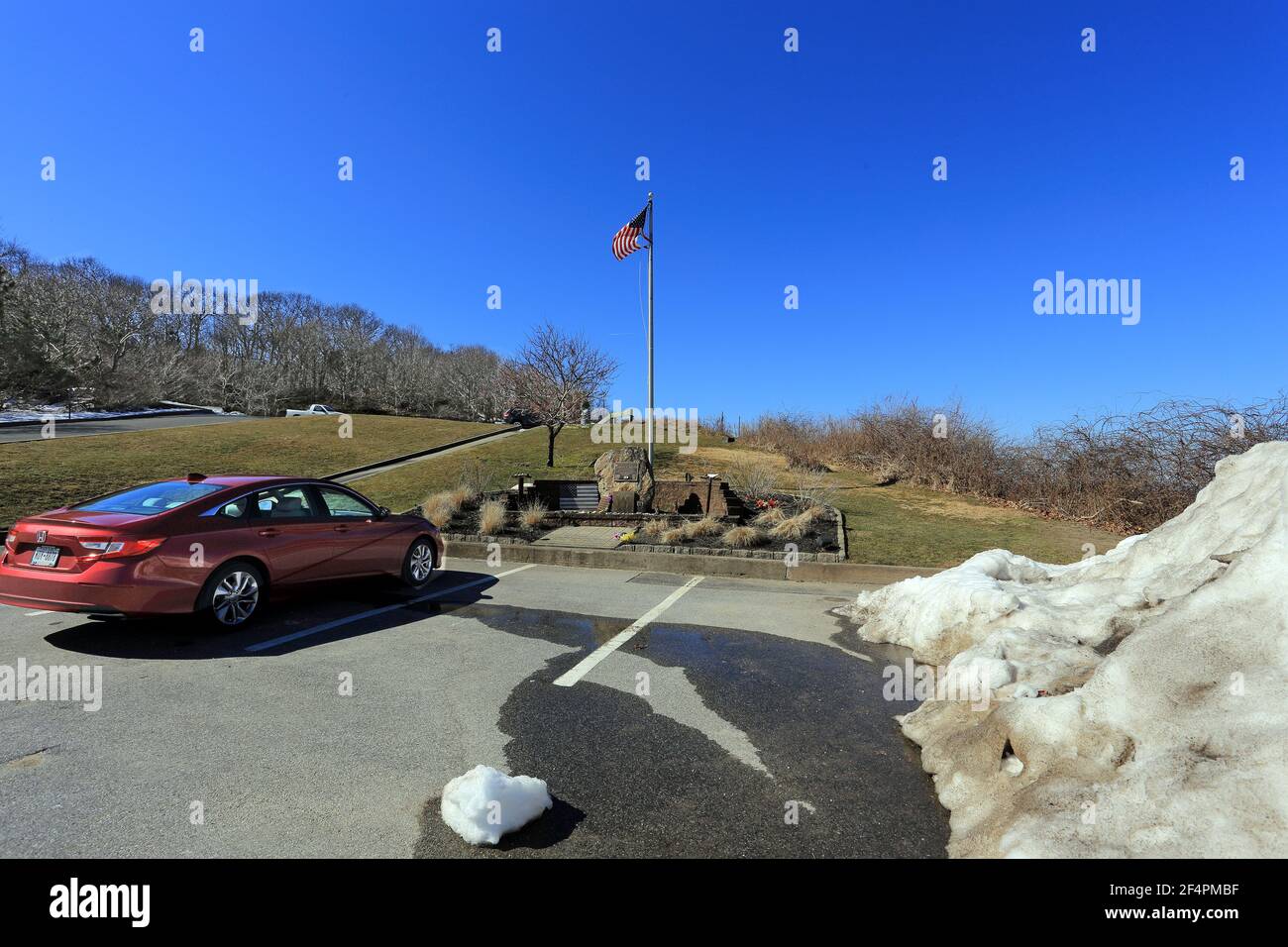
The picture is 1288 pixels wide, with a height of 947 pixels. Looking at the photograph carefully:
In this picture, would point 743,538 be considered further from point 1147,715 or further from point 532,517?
point 1147,715

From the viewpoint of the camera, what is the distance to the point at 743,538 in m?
11.4

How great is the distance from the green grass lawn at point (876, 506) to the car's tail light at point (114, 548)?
30.1 feet

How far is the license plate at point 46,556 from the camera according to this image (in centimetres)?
520

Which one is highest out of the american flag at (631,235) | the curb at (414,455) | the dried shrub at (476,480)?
the american flag at (631,235)

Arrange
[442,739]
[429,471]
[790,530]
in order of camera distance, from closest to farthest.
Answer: [442,739], [790,530], [429,471]

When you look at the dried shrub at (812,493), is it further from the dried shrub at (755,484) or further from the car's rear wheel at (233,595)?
the car's rear wheel at (233,595)

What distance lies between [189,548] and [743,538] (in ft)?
26.9

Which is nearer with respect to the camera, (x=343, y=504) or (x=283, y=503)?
(x=283, y=503)

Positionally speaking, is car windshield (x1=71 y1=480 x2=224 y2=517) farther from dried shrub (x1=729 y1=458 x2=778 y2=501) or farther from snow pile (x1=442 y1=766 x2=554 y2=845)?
dried shrub (x1=729 y1=458 x2=778 y2=501)

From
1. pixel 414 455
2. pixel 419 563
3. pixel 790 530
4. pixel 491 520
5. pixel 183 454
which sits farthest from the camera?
pixel 414 455


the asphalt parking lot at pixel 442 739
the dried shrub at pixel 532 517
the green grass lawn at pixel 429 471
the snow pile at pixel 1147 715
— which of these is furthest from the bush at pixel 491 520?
the snow pile at pixel 1147 715

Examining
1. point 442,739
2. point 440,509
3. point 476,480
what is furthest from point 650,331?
point 442,739

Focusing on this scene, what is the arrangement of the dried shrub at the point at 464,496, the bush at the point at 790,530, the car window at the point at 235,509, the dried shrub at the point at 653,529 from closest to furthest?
the car window at the point at 235,509 < the bush at the point at 790,530 < the dried shrub at the point at 653,529 < the dried shrub at the point at 464,496

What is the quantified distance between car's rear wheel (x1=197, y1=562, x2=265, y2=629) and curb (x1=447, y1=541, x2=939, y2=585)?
17.2ft
